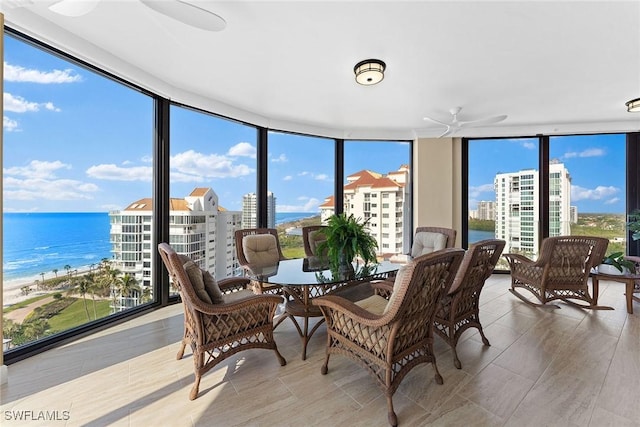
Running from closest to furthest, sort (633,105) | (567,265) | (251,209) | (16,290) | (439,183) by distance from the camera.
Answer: (16,290), (567,265), (633,105), (251,209), (439,183)

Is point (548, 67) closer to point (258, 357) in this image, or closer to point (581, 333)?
point (581, 333)

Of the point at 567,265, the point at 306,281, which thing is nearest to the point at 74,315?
the point at 306,281

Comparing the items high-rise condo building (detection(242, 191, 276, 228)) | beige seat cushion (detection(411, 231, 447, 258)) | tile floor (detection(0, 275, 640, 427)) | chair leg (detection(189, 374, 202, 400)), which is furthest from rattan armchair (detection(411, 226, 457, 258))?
chair leg (detection(189, 374, 202, 400))

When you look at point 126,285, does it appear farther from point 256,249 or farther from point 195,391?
point 195,391

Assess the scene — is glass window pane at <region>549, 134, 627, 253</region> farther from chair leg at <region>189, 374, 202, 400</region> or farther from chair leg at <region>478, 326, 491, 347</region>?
chair leg at <region>189, 374, 202, 400</region>

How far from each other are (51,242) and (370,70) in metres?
3.38

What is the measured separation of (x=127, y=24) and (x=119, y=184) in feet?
5.28

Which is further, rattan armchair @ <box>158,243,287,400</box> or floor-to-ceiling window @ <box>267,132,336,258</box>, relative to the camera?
floor-to-ceiling window @ <box>267,132,336,258</box>

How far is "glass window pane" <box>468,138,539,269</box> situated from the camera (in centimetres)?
514

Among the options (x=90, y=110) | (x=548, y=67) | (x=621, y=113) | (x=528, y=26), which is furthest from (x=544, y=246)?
(x=90, y=110)

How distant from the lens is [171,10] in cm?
164

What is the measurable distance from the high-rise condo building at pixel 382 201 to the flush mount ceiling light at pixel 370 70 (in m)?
2.76

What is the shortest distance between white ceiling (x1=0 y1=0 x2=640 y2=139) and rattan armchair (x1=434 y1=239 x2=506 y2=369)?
5.73 feet

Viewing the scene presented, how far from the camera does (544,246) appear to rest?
333cm
